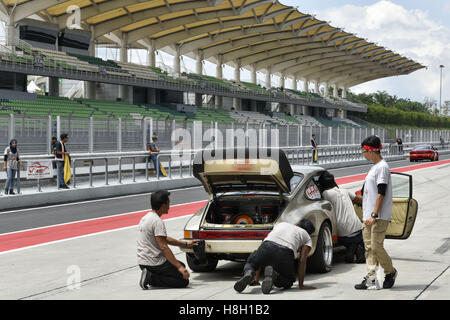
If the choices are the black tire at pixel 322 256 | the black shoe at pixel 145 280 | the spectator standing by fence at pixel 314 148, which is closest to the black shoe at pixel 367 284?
the black tire at pixel 322 256

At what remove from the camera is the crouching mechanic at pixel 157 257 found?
26.9 ft

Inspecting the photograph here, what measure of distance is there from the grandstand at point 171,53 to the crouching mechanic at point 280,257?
20.5 metres

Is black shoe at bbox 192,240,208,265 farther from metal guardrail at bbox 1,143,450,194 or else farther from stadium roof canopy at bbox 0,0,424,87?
stadium roof canopy at bbox 0,0,424,87

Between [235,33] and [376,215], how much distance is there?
60222 millimetres

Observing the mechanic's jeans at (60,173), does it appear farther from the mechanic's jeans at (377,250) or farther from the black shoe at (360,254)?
the mechanic's jeans at (377,250)

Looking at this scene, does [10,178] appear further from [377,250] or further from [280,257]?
[377,250]

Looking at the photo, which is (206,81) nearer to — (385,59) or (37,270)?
(385,59)

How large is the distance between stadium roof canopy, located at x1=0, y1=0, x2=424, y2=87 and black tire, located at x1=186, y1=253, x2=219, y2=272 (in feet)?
118

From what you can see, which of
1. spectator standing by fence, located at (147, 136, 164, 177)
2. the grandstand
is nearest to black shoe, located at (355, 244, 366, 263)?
spectator standing by fence, located at (147, 136, 164, 177)

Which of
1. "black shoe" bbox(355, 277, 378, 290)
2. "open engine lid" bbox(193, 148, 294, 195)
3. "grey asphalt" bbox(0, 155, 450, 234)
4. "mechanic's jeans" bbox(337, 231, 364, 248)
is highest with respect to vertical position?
"open engine lid" bbox(193, 148, 294, 195)

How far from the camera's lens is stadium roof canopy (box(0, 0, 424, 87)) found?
4994cm

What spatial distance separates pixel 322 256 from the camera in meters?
8.93

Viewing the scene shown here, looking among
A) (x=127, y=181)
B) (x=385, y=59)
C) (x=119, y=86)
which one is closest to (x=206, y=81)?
(x=119, y=86)

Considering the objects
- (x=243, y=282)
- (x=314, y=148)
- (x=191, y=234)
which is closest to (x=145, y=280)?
(x=191, y=234)
